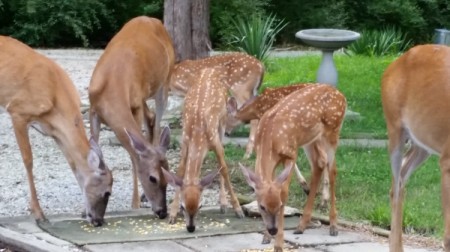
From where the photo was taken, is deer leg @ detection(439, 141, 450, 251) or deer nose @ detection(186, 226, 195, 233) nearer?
deer leg @ detection(439, 141, 450, 251)

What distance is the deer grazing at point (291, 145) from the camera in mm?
7324

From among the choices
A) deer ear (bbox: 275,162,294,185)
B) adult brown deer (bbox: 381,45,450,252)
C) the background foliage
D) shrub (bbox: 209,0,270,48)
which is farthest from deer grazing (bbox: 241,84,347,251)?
shrub (bbox: 209,0,270,48)

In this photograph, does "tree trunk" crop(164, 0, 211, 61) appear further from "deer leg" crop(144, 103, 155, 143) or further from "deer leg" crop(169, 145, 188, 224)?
"deer leg" crop(169, 145, 188, 224)

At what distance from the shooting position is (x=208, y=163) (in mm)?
10938

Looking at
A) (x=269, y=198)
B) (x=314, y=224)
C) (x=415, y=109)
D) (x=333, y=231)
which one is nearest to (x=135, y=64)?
(x=314, y=224)

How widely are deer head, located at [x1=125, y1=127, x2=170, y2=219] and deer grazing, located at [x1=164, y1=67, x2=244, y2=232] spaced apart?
11cm

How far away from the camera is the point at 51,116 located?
8.76 meters

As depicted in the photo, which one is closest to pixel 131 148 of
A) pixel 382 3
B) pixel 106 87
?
pixel 106 87

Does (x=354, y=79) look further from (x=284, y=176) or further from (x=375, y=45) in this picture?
(x=284, y=176)

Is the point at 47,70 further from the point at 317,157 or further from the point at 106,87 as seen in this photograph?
the point at 317,157

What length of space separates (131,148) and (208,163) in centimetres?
226

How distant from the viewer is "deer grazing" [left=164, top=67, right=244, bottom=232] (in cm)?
793

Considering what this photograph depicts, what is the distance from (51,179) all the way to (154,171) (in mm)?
2355

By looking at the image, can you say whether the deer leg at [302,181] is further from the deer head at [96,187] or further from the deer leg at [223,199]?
the deer head at [96,187]
